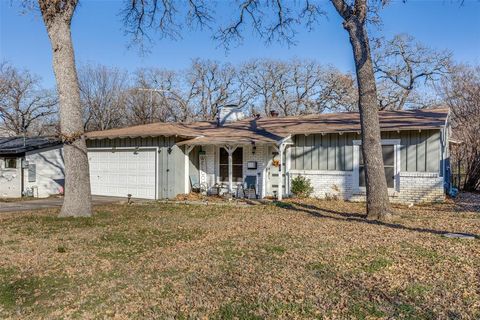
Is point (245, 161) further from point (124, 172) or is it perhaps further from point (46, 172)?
point (46, 172)

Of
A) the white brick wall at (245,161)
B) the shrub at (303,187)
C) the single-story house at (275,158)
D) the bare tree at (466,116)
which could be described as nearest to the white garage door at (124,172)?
the single-story house at (275,158)

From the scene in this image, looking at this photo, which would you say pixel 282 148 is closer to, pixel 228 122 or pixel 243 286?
pixel 228 122

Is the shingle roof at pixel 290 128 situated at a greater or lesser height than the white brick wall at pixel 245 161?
greater

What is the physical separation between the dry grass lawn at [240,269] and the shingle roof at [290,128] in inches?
189

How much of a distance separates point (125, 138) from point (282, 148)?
6.73m

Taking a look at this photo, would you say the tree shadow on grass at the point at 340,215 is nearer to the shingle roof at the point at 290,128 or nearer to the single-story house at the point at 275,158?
the single-story house at the point at 275,158

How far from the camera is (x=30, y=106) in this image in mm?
37344

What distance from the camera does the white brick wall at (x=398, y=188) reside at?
1253 cm

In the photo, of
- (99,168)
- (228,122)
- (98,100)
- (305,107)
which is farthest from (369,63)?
(98,100)

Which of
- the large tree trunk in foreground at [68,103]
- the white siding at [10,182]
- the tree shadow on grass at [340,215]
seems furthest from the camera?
the white siding at [10,182]

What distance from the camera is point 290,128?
50.8 ft

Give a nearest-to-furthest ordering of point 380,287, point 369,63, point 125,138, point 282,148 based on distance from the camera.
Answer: point 380,287
point 369,63
point 282,148
point 125,138

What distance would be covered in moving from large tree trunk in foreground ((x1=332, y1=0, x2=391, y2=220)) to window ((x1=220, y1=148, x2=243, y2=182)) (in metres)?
6.59

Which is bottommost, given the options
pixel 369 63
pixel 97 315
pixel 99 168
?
pixel 97 315
